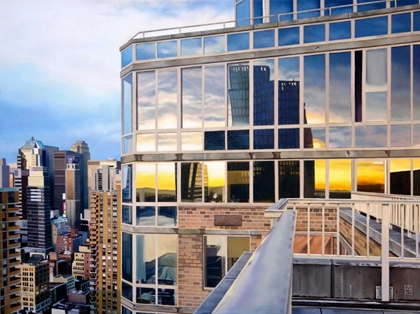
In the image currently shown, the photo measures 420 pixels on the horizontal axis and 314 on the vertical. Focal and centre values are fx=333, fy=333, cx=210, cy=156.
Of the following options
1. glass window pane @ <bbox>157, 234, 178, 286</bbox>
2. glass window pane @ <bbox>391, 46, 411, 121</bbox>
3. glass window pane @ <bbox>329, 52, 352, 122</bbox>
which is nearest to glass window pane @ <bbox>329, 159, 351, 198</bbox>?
glass window pane @ <bbox>329, 52, 352, 122</bbox>

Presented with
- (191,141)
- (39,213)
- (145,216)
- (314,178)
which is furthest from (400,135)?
(39,213)

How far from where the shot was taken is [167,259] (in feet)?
26.6

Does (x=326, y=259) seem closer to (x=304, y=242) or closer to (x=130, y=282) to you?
(x=304, y=242)

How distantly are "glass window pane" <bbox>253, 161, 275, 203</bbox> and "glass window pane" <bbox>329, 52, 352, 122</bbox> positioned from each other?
1.82 metres

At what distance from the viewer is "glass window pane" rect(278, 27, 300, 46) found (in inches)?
308

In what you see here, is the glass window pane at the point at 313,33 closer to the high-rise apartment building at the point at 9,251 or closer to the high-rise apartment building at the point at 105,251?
the high-rise apartment building at the point at 9,251

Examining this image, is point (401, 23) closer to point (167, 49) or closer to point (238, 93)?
point (238, 93)

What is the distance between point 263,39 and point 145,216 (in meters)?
5.22

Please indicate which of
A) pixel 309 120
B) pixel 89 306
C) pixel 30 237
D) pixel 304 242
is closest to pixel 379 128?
pixel 309 120

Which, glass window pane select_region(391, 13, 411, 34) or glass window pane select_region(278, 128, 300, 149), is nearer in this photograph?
glass window pane select_region(391, 13, 411, 34)

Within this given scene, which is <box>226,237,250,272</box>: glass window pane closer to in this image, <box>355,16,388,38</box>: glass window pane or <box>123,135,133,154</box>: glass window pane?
<box>123,135,133,154</box>: glass window pane

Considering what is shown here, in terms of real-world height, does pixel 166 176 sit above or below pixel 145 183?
above

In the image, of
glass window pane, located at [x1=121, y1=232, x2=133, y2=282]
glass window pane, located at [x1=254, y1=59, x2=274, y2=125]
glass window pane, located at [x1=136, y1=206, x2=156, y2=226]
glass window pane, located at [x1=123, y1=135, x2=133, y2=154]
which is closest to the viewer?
glass window pane, located at [x1=254, y1=59, x2=274, y2=125]

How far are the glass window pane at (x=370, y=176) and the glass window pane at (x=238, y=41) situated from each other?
385 cm
